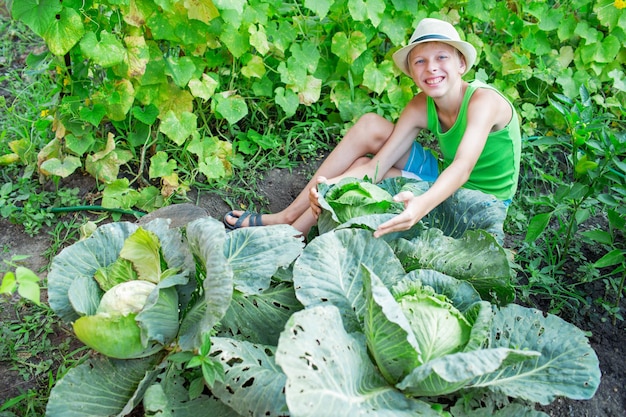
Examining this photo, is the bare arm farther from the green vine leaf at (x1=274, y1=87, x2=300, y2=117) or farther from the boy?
the green vine leaf at (x1=274, y1=87, x2=300, y2=117)

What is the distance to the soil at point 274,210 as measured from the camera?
227 cm

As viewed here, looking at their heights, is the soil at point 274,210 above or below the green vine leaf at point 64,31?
below

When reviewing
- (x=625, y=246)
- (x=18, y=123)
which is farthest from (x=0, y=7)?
(x=625, y=246)

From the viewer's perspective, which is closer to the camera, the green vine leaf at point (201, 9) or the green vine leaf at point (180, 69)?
the green vine leaf at point (201, 9)

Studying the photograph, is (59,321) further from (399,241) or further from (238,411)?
(399,241)

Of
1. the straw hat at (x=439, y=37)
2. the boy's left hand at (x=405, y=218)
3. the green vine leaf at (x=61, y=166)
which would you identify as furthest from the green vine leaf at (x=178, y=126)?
the boy's left hand at (x=405, y=218)

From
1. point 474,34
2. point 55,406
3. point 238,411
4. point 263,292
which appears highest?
point 474,34

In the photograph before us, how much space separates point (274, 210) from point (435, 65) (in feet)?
3.84

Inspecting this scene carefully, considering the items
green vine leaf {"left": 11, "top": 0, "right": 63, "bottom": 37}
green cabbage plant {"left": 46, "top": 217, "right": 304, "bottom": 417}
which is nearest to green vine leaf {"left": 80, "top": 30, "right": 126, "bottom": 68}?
green vine leaf {"left": 11, "top": 0, "right": 63, "bottom": 37}

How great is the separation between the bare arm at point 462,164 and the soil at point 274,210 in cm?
86

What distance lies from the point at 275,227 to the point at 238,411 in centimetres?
70

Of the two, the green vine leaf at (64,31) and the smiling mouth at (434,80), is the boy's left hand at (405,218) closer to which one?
the smiling mouth at (434,80)

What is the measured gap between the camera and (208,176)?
125 inches

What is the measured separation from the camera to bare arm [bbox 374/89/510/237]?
222 centimetres
